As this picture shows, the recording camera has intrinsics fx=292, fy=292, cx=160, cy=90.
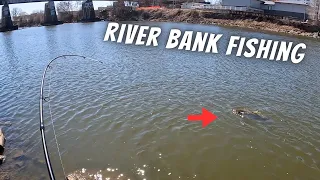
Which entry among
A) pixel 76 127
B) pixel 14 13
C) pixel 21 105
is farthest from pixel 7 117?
pixel 14 13

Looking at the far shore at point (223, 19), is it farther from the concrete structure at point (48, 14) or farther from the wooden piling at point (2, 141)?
the wooden piling at point (2, 141)

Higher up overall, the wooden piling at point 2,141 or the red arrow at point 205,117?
the wooden piling at point 2,141

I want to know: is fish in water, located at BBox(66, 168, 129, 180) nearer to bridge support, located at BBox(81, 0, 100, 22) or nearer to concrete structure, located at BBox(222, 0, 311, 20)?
concrete structure, located at BBox(222, 0, 311, 20)

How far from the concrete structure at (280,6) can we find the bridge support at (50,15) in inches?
2065

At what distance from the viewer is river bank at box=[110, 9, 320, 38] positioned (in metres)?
56.6

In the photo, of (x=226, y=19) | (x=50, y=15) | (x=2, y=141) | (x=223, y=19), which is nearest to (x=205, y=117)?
(x=2, y=141)

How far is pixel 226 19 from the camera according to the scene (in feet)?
241

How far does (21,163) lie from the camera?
13.4m

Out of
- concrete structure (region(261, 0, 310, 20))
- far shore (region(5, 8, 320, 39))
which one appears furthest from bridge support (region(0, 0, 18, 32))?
concrete structure (region(261, 0, 310, 20))

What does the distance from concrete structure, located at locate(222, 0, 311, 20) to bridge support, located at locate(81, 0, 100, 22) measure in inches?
1715

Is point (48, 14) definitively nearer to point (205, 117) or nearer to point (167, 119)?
point (167, 119)

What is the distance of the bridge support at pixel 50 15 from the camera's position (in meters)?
89.6

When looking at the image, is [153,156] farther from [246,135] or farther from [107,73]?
[107,73]

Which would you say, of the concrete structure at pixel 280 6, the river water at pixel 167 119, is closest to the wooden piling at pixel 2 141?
the river water at pixel 167 119
